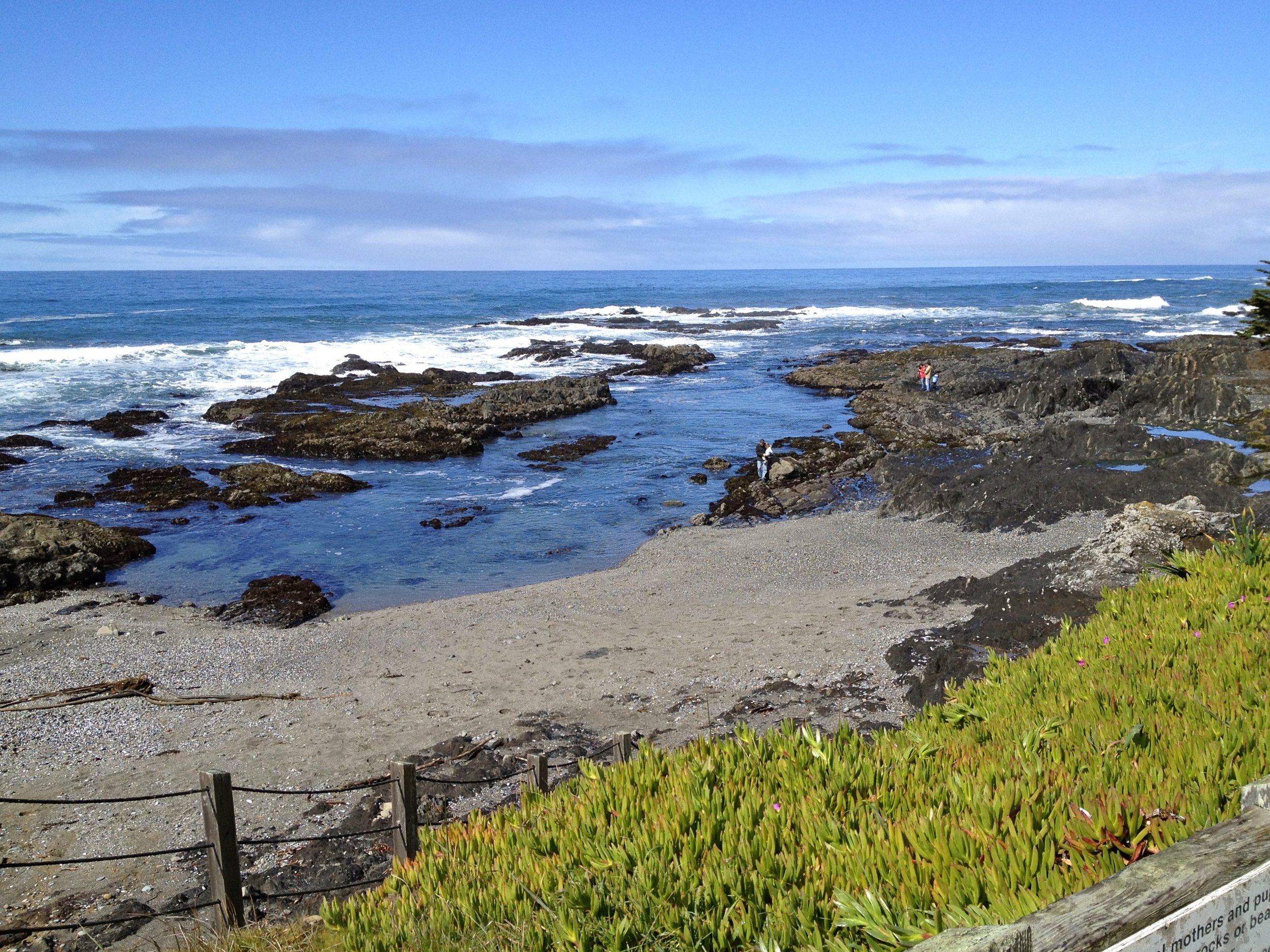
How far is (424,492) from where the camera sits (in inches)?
953

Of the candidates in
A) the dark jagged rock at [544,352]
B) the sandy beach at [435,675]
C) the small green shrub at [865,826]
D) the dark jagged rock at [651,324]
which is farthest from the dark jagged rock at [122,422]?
the dark jagged rock at [651,324]

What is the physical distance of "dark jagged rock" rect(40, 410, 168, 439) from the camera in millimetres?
30312

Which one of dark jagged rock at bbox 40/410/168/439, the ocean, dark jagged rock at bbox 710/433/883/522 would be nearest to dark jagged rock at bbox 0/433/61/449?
the ocean

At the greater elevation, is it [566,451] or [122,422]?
[122,422]

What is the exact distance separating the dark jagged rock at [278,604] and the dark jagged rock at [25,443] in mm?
16053

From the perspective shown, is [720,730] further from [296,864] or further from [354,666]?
[354,666]

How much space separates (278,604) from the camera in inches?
625

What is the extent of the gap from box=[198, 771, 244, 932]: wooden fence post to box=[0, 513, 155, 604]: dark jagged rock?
13.7 metres

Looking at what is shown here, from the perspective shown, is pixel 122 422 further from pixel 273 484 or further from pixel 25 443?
pixel 273 484

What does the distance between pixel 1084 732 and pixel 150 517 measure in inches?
858

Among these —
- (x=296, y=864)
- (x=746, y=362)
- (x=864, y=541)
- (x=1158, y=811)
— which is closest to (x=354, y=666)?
(x=296, y=864)

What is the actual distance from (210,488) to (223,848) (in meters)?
20.4

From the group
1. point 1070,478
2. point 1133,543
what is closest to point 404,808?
point 1133,543

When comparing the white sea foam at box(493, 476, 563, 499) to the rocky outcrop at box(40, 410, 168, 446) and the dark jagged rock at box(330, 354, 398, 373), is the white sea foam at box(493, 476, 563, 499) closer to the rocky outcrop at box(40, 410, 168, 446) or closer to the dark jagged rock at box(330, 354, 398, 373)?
the rocky outcrop at box(40, 410, 168, 446)
